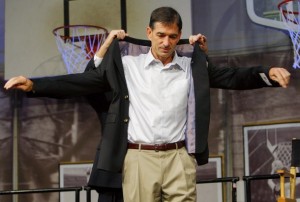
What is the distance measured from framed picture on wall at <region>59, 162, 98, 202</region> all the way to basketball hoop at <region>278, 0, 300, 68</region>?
6.93 feet

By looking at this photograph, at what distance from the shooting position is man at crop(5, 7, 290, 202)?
9.74 ft

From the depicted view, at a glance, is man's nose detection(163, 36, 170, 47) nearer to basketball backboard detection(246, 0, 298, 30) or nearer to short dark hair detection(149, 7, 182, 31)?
short dark hair detection(149, 7, 182, 31)

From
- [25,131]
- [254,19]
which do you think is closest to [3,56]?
[25,131]

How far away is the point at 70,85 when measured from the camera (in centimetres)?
309

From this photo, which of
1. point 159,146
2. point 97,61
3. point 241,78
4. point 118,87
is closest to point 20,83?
point 118,87

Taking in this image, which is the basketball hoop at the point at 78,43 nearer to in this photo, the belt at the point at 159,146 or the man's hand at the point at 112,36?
the man's hand at the point at 112,36

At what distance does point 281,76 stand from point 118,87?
79 centimetres

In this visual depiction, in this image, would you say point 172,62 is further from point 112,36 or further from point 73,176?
point 73,176

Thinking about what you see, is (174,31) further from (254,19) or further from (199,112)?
(254,19)

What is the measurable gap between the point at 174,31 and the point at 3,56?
3.47 m

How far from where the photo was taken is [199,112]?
3037 mm

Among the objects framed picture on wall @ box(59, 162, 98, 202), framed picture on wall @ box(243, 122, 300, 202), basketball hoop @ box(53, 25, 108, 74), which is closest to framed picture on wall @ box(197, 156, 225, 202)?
framed picture on wall @ box(243, 122, 300, 202)

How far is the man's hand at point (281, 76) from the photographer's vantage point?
2.95 meters

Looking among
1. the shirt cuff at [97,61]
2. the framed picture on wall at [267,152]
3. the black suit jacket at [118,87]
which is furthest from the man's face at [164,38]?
the framed picture on wall at [267,152]
